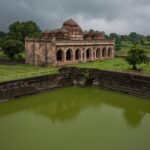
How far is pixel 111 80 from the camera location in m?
21.5

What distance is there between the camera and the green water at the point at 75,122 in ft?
36.8

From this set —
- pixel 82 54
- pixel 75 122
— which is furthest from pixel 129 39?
pixel 75 122

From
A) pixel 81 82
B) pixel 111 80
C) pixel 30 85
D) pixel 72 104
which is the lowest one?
pixel 72 104

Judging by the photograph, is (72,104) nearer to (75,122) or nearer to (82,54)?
(75,122)

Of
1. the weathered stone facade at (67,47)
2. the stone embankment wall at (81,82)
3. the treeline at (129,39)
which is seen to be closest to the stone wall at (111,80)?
the stone embankment wall at (81,82)

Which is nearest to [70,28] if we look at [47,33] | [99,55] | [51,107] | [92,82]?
[47,33]

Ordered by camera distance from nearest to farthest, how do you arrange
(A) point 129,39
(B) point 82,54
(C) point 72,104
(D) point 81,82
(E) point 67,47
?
1. (C) point 72,104
2. (D) point 81,82
3. (E) point 67,47
4. (B) point 82,54
5. (A) point 129,39

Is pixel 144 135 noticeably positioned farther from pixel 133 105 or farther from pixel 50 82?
pixel 50 82

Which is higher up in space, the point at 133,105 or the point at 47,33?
the point at 47,33

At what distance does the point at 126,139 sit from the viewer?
11625 millimetres

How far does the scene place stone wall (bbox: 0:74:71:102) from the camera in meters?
18.1

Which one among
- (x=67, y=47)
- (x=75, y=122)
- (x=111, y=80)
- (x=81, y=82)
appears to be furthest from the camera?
(x=67, y=47)

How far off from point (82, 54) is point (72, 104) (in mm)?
13504

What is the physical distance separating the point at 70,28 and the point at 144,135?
22381 millimetres
